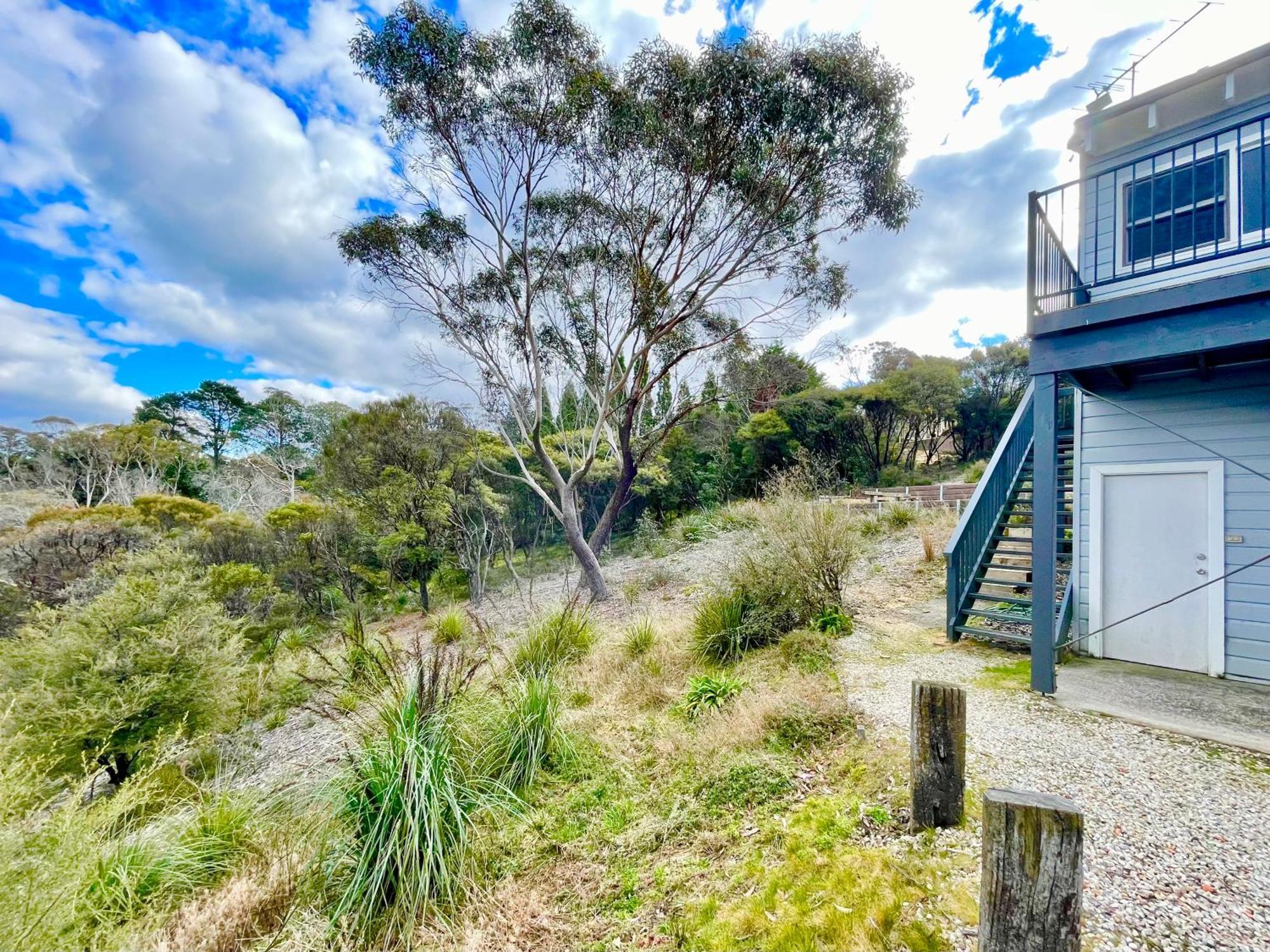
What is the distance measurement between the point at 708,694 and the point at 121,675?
6.15 m

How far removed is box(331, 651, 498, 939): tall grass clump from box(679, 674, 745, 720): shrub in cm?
170

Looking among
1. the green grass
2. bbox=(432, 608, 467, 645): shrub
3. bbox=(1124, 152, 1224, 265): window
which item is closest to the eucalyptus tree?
bbox=(432, 608, 467, 645): shrub

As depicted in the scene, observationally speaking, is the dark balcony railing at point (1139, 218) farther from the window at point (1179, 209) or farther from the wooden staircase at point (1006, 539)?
the wooden staircase at point (1006, 539)

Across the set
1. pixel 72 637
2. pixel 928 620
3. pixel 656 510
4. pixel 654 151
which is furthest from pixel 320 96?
pixel 656 510

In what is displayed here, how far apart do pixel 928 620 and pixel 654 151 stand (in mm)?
9257

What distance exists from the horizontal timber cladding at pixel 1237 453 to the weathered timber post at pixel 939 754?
3860 mm

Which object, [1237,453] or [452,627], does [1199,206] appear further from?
[452,627]

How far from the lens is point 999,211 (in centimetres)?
1008

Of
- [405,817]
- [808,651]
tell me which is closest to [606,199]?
[808,651]

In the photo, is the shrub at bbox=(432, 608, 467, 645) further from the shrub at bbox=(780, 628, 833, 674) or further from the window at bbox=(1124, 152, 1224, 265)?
the window at bbox=(1124, 152, 1224, 265)

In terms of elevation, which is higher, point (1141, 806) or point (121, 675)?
point (1141, 806)

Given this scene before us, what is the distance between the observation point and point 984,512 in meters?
5.53

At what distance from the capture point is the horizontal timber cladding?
391 centimetres

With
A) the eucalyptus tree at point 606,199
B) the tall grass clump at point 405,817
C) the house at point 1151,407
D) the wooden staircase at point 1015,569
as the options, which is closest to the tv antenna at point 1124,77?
the house at point 1151,407
